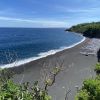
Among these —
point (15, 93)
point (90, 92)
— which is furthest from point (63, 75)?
point (15, 93)

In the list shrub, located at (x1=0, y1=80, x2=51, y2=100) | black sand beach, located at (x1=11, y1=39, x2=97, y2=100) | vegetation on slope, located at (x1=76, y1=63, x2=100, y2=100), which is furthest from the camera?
black sand beach, located at (x1=11, y1=39, x2=97, y2=100)

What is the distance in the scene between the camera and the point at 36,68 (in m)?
61.5

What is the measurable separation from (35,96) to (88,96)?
18.8 m

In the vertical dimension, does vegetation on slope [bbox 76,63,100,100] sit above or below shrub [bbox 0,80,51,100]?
below

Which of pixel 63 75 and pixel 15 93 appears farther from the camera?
pixel 63 75

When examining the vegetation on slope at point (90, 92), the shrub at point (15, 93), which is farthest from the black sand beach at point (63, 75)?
the shrub at point (15, 93)

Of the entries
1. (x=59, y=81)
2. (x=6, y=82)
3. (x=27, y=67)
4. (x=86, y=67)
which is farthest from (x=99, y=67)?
(x=6, y=82)

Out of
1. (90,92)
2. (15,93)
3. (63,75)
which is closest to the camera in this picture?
(15,93)

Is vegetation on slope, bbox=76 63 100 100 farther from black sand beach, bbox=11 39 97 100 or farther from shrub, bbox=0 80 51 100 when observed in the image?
shrub, bbox=0 80 51 100

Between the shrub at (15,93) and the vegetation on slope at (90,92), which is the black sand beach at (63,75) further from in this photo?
the shrub at (15,93)

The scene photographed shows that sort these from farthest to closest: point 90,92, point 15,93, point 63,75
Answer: point 63,75 < point 90,92 < point 15,93

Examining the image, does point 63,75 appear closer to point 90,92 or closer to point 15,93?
point 90,92

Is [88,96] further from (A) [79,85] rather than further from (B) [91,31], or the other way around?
(B) [91,31]

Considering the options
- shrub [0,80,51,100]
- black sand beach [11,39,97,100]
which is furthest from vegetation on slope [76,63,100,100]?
shrub [0,80,51,100]
